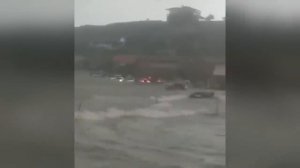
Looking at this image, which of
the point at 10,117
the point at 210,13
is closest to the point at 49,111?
the point at 10,117

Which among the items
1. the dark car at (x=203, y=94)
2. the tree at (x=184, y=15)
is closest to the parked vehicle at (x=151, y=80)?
the dark car at (x=203, y=94)

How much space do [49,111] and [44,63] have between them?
219 mm

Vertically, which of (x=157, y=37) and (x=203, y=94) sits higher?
(x=157, y=37)

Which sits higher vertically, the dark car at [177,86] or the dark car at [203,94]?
the dark car at [177,86]

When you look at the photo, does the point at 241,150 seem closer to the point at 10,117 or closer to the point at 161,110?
the point at 161,110

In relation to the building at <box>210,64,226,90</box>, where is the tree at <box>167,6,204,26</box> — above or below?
above

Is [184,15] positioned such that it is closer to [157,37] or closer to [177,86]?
[157,37]

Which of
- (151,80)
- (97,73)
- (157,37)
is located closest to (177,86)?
(151,80)

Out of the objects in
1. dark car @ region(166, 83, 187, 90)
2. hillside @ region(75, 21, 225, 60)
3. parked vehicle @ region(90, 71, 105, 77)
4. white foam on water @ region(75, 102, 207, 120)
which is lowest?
white foam on water @ region(75, 102, 207, 120)

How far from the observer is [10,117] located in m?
1.96

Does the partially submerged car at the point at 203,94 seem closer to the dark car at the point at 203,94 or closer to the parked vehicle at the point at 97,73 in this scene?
the dark car at the point at 203,94

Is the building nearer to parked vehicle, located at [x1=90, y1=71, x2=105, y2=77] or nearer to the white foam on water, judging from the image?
the white foam on water

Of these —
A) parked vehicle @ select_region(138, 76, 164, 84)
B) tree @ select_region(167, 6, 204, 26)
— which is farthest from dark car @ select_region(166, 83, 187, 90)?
tree @ select_region(167, 6, 204, 26)

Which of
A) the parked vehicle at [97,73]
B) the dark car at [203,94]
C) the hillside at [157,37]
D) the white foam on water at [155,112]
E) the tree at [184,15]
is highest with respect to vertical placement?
the tree at [184,15]
